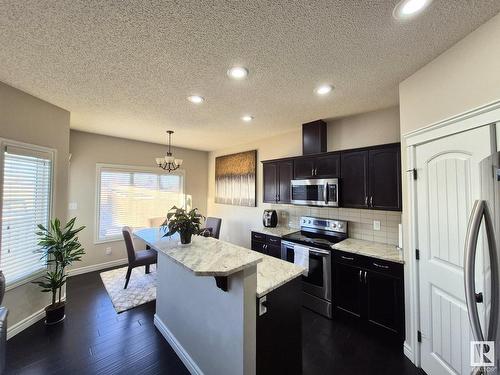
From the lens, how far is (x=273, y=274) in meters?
1.66

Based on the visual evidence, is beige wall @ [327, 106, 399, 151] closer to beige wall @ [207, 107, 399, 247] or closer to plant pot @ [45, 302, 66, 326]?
beige wall @ [207, 107, 399, 247]

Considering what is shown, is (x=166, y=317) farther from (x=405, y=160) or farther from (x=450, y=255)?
(x=405, y=160)

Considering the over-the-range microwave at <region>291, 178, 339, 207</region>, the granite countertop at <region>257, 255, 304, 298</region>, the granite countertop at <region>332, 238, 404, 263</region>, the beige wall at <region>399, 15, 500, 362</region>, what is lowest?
the granite countertop at <region>332, 238, 404, 263</region>

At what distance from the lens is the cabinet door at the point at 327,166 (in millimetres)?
2899

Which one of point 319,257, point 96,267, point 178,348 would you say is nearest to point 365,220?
point 319,257

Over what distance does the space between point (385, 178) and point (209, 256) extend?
224 cm

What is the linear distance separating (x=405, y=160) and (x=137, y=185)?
4.90 m

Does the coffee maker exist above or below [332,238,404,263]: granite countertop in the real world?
above

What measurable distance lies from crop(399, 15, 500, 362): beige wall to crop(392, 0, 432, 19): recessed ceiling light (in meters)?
0.54

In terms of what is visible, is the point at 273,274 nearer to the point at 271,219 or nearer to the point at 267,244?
the point at 267,244

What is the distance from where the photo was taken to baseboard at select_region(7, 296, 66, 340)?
7.25 ft

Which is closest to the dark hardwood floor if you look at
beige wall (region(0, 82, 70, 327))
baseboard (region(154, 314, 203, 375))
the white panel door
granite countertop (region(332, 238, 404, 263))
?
baseboard (region(154, 314, 203, 375))

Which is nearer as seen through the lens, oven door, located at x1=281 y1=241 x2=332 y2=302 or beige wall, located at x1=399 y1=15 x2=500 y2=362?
beige wall, located at x1=399 y1=15 x2=500 y2=362

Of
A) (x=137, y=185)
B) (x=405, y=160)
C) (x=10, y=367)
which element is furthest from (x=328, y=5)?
(x=137, y=185)
